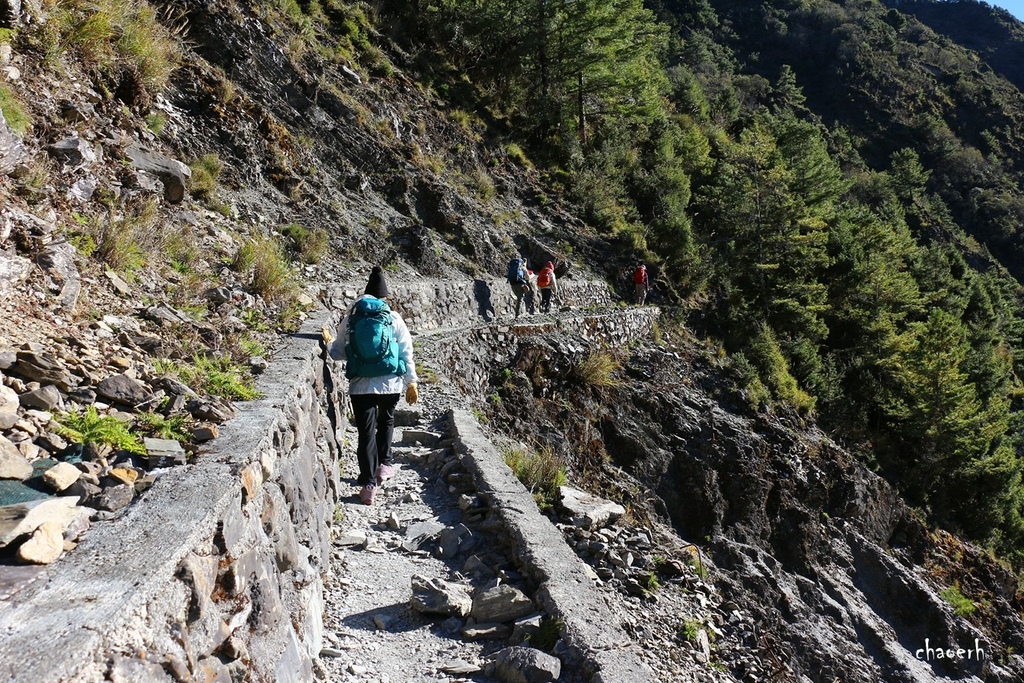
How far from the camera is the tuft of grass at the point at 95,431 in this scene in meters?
2.54

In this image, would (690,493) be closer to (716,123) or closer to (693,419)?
(693,419)

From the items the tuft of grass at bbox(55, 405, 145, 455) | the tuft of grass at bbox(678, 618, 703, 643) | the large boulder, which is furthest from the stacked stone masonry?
the large boulder

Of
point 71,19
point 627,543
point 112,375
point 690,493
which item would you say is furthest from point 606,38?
point 112,375

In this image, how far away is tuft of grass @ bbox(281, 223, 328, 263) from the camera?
393 inches

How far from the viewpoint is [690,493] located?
1316 cm

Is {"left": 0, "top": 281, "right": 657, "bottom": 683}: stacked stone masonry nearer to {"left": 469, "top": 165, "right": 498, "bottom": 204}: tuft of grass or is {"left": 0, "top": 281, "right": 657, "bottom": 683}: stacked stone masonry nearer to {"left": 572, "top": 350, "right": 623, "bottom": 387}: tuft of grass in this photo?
{"left": 572, "top": 350, "right": 623, "bottom": 387}: tuft of grass

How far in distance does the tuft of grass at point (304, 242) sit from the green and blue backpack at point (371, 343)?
215 inches

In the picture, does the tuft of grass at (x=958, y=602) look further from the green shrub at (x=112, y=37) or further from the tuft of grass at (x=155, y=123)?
the green shrub at (x=112, y=37)

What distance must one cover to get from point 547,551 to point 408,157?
12.9 metres

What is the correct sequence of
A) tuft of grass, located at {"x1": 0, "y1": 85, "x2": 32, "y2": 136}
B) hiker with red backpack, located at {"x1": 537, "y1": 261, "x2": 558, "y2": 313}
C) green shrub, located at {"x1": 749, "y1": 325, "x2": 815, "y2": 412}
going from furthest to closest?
green shrub, located at {"x1": 749, "y1": 325, "x2": 815, "y2": 412}
hiker with red backpack, located at {"x1": 537, "y1": 261, "x2": 558, "y2": 313}
tuft of grass, located at {"x1": 0, "y1": 85, "x2": 32, "y2": 136}

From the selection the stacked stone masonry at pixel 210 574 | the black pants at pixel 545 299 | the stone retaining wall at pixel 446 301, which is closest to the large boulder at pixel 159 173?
the stone retaining wall at pixel 446 301

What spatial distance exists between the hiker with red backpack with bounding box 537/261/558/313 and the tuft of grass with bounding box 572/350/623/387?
8.40 feet

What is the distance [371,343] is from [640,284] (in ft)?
50.2

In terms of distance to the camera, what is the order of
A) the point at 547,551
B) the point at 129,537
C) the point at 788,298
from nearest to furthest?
the point at 129,537 → the point at 547,551 → the point at 788,298
